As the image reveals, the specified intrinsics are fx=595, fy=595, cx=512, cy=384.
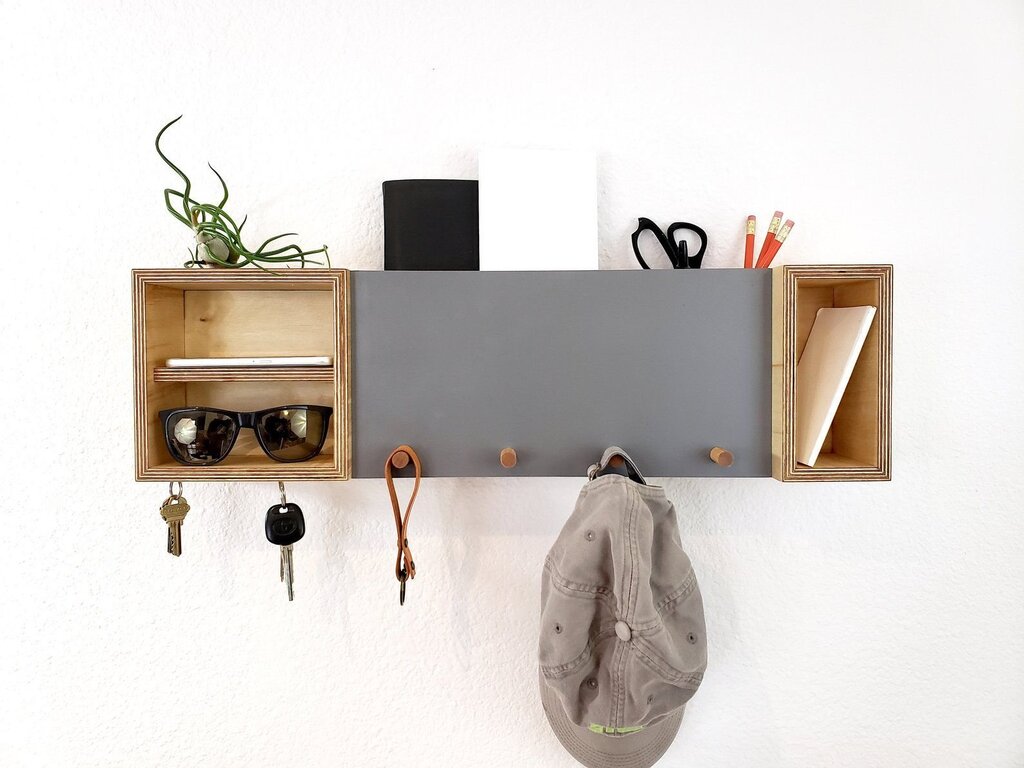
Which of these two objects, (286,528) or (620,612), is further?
(286,528)

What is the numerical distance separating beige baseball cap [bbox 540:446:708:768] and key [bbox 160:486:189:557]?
0.52m

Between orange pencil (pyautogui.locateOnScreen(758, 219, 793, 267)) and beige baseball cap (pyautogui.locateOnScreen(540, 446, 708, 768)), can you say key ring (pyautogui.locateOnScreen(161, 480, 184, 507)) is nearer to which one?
beige baseball cap (pyautogui.locateOnScreen(540, 446, 708, 768))

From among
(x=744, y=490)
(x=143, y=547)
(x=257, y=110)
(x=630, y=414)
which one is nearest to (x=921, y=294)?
(x=744, y=490)

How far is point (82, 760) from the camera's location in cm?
91

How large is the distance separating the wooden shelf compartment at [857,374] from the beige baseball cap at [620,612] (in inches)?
6.8

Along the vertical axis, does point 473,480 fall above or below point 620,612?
above

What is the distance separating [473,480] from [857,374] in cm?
56

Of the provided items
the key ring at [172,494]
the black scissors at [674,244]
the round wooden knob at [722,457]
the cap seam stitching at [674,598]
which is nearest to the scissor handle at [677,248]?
the black scissors at [674,244]

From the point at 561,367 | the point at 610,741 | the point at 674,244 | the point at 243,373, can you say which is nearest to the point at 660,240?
the point at 674,244

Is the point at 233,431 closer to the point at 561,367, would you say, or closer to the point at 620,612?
the point at 561,367

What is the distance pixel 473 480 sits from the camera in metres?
0.91

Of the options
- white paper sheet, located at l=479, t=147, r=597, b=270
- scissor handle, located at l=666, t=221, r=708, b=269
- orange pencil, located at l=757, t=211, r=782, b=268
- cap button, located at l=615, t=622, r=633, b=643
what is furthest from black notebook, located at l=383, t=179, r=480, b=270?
cap button, located at l=615, t=622, r=633, b=643

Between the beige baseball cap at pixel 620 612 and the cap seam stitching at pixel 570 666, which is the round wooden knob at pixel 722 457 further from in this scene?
the cap seam stitching at pixel 570 666

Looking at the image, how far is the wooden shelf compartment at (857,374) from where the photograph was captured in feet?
2.42
